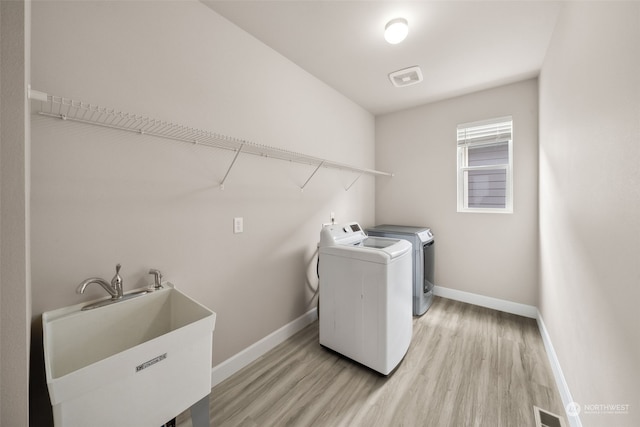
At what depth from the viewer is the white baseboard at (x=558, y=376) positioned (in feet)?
4.53

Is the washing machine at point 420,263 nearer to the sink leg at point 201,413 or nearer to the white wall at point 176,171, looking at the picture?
the white wall at point 176,171

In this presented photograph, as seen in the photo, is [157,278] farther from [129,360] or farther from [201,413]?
[201,413]

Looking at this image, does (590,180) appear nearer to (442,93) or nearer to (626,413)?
(626,413)

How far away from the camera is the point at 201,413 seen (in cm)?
113

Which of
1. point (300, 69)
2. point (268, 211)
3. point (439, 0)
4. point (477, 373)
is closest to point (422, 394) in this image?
point (477, 373)

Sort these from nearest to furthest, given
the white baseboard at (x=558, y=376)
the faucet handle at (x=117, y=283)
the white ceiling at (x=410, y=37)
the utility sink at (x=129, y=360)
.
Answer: the utility sink at (x=129, y=360), the faucet handle at (x=117, y=283), the white baseboard at (x=558, y=376), the white ceiling at (x=410, y=37)

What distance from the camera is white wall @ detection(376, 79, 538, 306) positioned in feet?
8.88

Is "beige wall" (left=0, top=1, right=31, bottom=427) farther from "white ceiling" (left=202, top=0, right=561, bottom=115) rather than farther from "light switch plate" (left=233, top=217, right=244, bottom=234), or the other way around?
"white ceiling" (left=202, top=0, right=561, bottom=115)

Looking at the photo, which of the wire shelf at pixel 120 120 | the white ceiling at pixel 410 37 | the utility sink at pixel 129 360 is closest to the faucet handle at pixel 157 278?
the utility sink at pixel 129 360

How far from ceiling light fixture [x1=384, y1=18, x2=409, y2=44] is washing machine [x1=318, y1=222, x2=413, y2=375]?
1.52 meters

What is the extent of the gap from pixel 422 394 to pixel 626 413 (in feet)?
Result: 3.49

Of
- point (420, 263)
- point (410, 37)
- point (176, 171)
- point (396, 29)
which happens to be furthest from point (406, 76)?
point (176, 171)

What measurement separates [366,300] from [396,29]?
1950mm

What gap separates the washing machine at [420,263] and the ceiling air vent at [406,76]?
5.24ft
